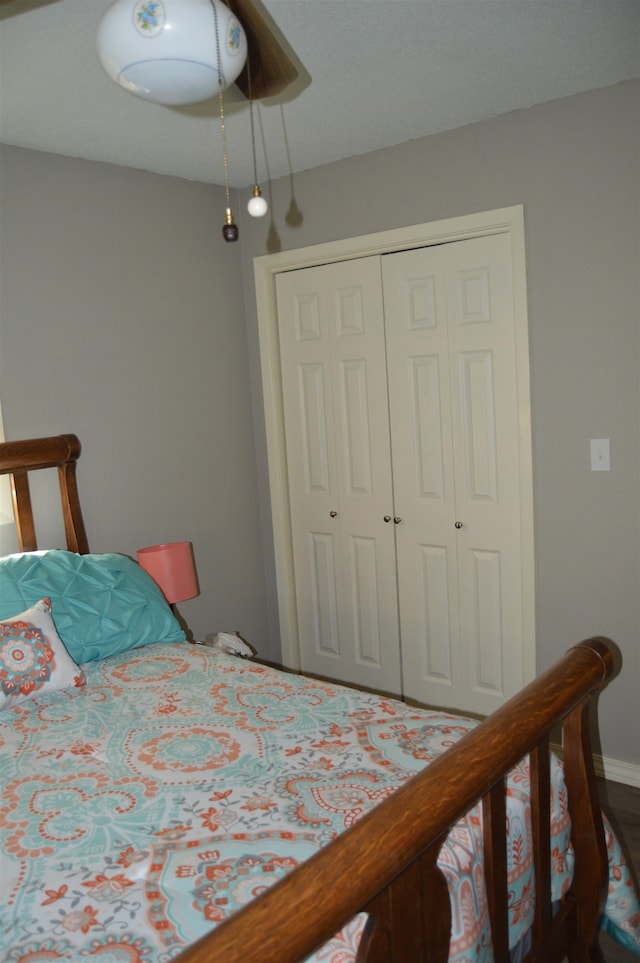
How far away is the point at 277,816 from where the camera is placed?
1.46 meters

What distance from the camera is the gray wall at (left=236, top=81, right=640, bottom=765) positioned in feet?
8.07

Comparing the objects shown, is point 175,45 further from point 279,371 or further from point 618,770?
point 618,770

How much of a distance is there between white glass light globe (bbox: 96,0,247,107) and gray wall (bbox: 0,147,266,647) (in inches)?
56.5

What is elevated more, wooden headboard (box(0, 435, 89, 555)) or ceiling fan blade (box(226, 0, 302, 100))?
ceiling fan blade (box(226, 0, 302, 100))

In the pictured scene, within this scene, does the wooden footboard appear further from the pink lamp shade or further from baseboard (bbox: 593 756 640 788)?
the pink lamp shade

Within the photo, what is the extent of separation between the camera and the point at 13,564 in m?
2.35

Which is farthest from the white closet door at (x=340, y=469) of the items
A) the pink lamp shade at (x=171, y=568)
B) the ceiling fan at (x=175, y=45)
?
the ceiling fan at (x=175, y=45)

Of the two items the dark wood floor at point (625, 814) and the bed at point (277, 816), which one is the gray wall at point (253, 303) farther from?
the bed at point (277, 816)

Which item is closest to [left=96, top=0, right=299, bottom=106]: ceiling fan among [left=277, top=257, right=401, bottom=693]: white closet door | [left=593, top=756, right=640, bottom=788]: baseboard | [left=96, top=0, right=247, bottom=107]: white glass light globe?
[left=96, top=0, right=247, bottom=107]: white glass light globe

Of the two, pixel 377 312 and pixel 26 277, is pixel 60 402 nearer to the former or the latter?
pixel 26 277

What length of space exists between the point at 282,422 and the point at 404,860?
2.70m

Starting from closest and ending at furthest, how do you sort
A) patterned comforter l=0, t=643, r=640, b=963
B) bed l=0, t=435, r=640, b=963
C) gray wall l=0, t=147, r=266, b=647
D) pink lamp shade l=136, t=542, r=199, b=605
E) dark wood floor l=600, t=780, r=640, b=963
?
bed l=0, t=435, r=640, b=963
patterned comforter l=0, t=643, r=640, b=963
dark wood floor l=600, t=780, r=640, b=963
gray wall l=0, t=147, r=266, b=647
pink lamp shade l=136, t=542, r=199, b=605

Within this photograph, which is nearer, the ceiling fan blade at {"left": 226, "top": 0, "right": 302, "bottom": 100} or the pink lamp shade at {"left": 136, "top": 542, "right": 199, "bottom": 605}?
the ceiling fan blade at {"left": 226, "top": 0, "right": 302, "bottom": 100}

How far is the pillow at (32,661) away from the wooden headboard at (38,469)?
50 centimetres
